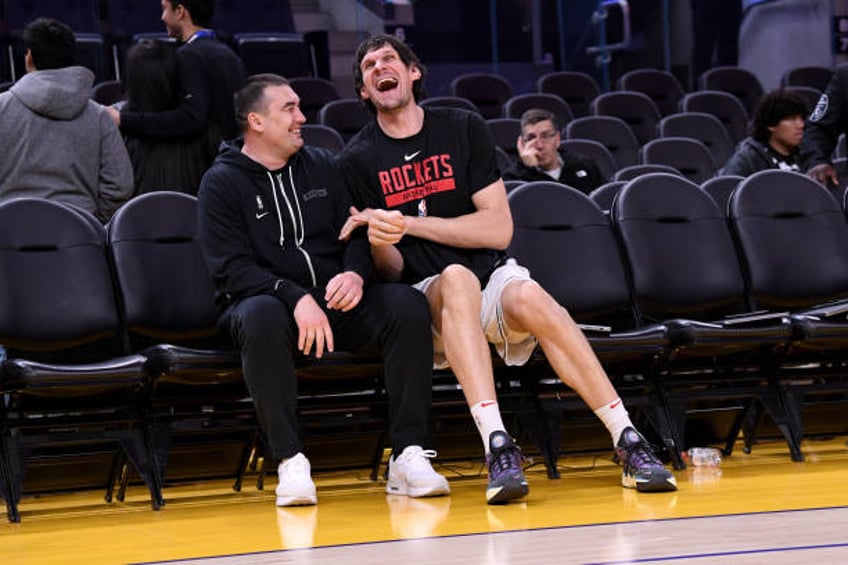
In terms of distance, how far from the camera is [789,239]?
5.88 metres

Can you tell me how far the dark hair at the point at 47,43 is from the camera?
552 cm

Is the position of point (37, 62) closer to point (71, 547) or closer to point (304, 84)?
point (71, 547)

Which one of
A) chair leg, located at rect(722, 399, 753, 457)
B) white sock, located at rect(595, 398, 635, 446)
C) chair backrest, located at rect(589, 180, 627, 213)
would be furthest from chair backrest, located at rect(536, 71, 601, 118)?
white sock, located at rect(595, 398, 635, 446)

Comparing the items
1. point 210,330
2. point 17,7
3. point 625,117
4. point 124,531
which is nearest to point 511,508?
point 124,531

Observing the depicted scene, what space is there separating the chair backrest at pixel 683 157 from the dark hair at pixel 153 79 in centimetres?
341

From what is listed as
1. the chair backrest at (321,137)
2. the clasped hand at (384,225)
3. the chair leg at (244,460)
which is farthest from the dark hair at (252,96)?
the chair backrest at (321,137)

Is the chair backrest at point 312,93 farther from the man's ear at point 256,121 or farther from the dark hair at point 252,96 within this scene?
the man's ear at point 256,121

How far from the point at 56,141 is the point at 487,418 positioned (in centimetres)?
204

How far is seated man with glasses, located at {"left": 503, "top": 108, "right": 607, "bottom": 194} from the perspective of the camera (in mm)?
7109

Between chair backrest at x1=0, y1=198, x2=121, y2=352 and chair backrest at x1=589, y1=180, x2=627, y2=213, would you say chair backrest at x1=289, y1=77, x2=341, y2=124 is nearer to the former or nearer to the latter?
chair backrest at x1=589, y1=180, x2=627, y2=213

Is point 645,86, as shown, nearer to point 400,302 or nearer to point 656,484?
point 400,302

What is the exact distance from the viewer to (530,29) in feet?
42.4

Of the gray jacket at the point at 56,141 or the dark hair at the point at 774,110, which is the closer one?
the gray jacket at the point at 56,141

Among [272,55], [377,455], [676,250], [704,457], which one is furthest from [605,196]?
[272,55]
